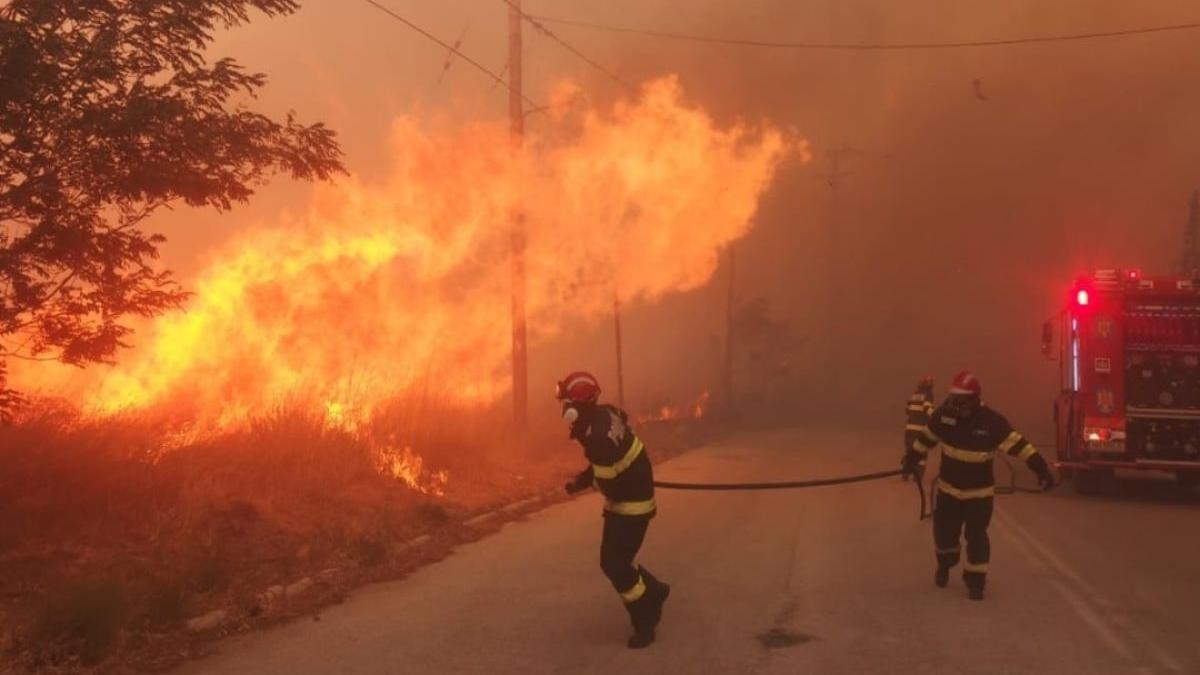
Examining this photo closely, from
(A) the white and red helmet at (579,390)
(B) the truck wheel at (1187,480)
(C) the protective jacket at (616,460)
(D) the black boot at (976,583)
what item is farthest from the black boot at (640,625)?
(B) the truck wheel at (1187,480)

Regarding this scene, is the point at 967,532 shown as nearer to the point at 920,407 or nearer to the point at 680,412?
the point at 920,407

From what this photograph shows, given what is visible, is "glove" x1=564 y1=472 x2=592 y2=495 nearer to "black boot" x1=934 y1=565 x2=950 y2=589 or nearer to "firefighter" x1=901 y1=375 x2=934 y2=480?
"black boot" x1=934 y1=565 x2=950 y2=589

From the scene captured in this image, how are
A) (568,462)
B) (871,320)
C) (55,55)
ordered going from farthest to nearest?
1. (871,320)
2. (568,462)
3. (55,55)

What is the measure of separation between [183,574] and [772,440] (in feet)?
72.2

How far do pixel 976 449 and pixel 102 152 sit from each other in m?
7.17

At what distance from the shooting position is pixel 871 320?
84.3 meters

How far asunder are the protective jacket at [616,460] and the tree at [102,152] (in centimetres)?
424

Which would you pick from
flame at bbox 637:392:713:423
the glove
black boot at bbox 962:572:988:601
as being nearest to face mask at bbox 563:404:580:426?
the glove

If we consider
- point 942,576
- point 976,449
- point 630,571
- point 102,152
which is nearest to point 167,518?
point 102,152

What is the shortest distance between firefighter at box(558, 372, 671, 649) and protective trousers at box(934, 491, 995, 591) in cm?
262

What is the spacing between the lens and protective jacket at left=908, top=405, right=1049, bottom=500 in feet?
23.9

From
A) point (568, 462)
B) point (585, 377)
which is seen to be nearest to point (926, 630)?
point (585, 377)

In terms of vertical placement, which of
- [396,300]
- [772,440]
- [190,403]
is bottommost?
[772,440]

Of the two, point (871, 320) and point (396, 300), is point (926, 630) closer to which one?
point (396, 300)
